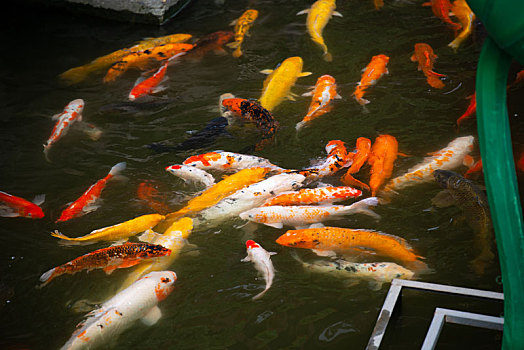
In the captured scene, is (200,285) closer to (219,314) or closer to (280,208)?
(219,314)

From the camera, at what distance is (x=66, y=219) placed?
4.58 meters

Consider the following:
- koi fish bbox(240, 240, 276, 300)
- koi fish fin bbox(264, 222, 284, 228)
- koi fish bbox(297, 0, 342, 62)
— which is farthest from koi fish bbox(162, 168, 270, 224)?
koi fish bbox(297, 0, 342, 62)

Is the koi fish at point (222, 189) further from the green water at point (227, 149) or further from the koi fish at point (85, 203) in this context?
the koi fish at point (85, 203)

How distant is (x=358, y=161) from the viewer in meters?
4.68

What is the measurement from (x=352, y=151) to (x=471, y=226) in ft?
4.51

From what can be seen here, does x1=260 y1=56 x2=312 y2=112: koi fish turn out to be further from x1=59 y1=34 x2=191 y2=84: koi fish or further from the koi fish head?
the koi fish head

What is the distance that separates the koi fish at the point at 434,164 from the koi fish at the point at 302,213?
299 millimetres

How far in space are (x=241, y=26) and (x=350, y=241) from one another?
14.9ft

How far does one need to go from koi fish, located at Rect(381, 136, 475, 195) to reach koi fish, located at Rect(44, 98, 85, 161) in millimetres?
3416

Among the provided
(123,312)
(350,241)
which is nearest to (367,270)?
(350,241)

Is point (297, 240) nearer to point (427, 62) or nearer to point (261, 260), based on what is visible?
point (261, 260)

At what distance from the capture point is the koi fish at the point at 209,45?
23.7 ft

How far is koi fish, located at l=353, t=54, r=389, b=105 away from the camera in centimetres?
580

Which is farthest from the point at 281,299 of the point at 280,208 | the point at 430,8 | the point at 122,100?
the point at 430,8
